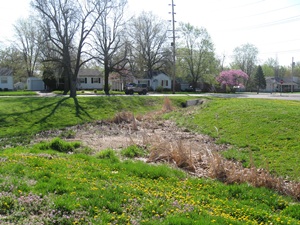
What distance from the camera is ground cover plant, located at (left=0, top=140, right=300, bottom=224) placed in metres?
4.88

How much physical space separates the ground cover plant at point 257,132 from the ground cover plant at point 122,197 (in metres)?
2.64

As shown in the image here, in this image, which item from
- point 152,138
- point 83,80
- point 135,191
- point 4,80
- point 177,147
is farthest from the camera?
point 83,80

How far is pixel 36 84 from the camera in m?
62.6

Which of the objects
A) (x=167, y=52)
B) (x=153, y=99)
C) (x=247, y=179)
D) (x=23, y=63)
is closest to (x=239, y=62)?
(x=167, y=52)

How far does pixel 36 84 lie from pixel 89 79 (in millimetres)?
11072

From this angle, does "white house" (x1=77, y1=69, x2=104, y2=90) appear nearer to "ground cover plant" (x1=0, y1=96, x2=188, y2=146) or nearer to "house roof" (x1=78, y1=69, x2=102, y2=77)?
"house roof" (x1=78, y1=69, x2=102, y2=77)

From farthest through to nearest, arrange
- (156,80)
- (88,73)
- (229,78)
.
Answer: (229,78) < (156,80) < (88,73)

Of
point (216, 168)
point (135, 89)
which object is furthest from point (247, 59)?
point (216, 168)

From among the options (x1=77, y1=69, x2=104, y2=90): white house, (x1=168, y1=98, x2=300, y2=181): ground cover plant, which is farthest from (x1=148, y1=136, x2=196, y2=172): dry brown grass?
(x1=77, y1=69, x2=104, y2=90): white house

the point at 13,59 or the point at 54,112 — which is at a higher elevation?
the point at 13,59

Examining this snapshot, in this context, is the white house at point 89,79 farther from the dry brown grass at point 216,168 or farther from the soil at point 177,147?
the dry brown grass at point 216,168

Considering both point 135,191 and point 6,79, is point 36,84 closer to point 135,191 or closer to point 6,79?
point 6,79

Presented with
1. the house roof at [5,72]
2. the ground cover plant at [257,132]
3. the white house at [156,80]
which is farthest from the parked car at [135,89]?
the house roof at [5,72]

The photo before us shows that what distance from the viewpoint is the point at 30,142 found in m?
13.7
